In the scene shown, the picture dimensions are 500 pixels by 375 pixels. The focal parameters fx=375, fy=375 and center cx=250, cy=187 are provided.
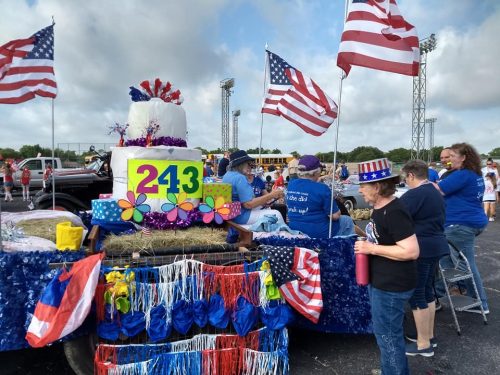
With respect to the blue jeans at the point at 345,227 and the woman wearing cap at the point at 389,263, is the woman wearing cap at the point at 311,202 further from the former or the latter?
the woman wearing cap at the point at 389,263

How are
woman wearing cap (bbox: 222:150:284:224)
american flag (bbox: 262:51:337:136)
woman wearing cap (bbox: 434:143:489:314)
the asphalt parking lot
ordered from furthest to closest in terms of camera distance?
american flag (bbox: 262:51:337:136), woman wearing cap (bbox: 222:150:284:224), woman wearing cap (bbox: 434:143:489:314), the asphalt parking lot

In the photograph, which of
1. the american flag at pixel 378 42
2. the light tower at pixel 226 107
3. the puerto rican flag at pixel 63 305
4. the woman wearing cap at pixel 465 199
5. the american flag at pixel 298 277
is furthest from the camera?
the light tower at pixel 226 107

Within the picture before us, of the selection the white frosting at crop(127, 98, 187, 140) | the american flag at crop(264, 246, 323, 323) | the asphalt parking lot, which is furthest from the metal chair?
the white frosting at crop(127, 98, 187, 140)

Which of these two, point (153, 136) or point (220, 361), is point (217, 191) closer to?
point (153, 136)

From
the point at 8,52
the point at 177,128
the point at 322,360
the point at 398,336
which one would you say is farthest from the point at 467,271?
the point at 8,52

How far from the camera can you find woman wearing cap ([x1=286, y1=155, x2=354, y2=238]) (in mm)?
3834

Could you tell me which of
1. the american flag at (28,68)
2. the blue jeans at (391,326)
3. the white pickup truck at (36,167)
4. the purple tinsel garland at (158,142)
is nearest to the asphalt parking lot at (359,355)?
the blue jeans at (391,326)

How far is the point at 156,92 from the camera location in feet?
14.0

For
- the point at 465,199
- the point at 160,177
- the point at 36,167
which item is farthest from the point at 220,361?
the point at 36,167

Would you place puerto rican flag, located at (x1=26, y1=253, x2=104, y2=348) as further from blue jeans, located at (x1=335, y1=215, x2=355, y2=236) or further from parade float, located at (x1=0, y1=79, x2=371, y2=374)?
blue jeans, located at (x1=335, y1=215, x2=355, y2=236)

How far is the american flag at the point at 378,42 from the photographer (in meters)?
3.68

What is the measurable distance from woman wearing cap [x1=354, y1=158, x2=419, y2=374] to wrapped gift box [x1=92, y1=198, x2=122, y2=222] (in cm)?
243

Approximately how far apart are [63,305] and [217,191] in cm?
195

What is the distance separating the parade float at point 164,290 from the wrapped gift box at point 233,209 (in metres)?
0.32
